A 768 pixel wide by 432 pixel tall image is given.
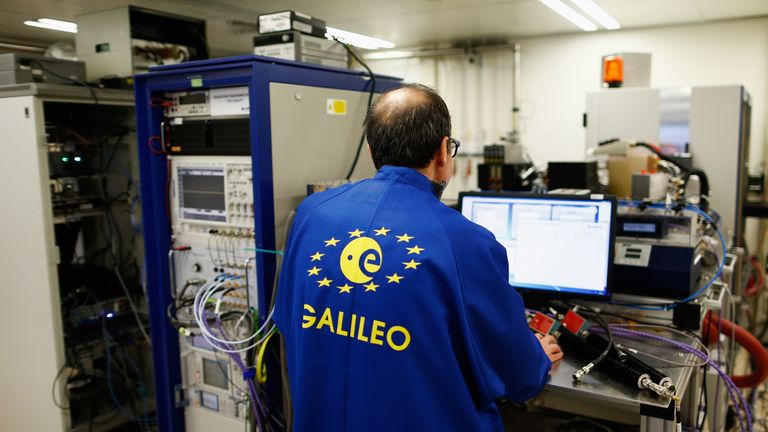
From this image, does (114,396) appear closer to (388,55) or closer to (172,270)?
(172,270)

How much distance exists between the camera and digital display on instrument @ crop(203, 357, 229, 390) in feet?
7.03

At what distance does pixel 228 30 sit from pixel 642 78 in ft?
13.0

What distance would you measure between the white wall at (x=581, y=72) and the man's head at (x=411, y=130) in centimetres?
451

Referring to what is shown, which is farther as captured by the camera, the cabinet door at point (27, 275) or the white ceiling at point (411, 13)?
the white ceiling at point (411, 13)

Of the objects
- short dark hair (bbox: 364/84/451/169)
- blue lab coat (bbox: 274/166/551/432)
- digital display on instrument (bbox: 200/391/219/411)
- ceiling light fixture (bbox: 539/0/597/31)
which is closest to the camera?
blue lab coat (bbox: 274/166/551/432)

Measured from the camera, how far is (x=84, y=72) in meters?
2.78

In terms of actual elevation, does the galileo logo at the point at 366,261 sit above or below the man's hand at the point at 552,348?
above

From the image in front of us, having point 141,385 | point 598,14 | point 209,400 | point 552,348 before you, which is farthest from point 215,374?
point 598,14

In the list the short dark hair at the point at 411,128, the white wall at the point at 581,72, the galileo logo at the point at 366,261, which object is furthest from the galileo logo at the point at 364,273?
the white wall at the point at 581,72

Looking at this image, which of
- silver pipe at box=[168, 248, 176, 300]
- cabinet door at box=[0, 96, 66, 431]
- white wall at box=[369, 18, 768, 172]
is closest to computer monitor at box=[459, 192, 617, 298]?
silver pipe at box=[168, 248, 176, 300]

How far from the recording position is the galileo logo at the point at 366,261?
119cm

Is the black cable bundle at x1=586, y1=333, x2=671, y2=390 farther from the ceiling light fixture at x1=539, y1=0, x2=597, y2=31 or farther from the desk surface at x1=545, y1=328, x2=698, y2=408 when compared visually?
the ceiling light fixture at x1=539, y1=0, x2=597, y2=31

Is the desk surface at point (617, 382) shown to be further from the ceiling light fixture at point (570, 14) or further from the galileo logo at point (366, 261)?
the ceiling light fixture at point (570, 14)

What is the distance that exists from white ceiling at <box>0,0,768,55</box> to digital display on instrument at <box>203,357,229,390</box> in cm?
312
